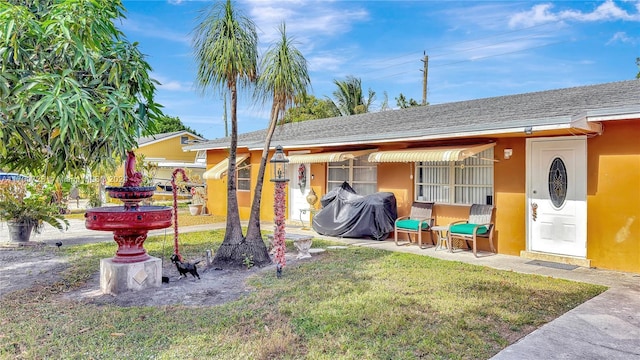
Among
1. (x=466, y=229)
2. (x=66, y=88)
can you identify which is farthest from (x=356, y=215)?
(x=66, y=88)

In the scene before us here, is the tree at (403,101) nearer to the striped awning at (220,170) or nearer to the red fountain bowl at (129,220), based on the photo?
the striped awning at (220,170)

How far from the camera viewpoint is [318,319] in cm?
535

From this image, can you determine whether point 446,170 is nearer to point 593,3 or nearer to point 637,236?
point 637,236

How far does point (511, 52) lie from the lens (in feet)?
75.9

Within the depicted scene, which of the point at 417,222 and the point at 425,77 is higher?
the point at 425,77

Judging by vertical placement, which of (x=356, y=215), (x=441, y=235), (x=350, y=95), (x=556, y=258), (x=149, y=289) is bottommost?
(x=149, y=289)

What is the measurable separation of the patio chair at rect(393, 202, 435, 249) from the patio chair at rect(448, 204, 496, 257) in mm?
803

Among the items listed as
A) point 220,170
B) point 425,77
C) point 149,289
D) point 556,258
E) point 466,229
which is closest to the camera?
point 149,289

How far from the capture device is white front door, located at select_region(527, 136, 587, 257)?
8.78 meters

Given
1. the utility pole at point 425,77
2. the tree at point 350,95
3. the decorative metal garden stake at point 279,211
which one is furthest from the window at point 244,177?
the tree at point 350,95

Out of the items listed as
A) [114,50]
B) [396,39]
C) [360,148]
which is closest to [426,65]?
[396,39]

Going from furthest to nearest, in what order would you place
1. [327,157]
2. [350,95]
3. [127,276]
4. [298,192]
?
1. [350,95]
2. [298,192]
3. [327,157]
4. [127,276]

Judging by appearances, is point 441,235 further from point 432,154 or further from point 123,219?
point 123,219

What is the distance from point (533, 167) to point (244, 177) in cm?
1135
